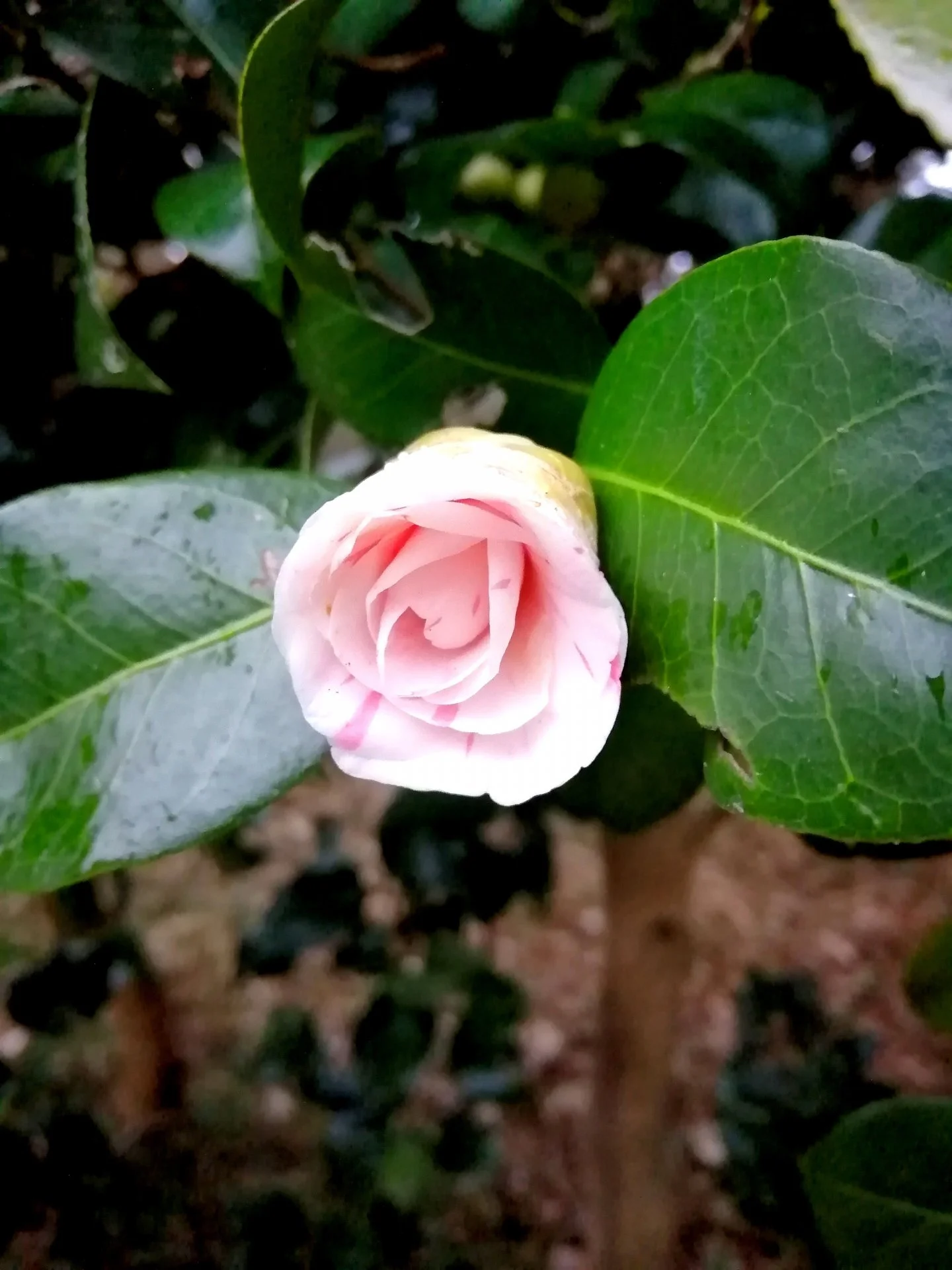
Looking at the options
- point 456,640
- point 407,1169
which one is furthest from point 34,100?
point 407,1169

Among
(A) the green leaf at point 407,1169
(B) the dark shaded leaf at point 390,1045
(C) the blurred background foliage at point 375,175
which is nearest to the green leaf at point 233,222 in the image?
(C) the blurred background foliage at point 375,175

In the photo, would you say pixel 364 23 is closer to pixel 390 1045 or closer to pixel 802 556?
pixel 802 556

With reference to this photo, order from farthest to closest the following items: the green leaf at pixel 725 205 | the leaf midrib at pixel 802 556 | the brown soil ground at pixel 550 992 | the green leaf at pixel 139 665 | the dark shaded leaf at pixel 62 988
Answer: the brown soil ground at pixel 550 992 → the dark shaded leaf at pixel 62 988 → the green leaf at pixel 725 205 → the green leaf at pixel 139 665 → the leaf midrib at pixel 802 556

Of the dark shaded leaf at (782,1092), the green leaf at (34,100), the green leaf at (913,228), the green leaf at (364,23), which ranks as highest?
the green leaf at (913,228)

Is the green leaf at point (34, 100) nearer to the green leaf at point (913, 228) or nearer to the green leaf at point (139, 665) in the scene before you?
the green leaf at point (139, 665)

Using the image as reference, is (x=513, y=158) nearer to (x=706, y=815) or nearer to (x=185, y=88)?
(x=185, y=88)

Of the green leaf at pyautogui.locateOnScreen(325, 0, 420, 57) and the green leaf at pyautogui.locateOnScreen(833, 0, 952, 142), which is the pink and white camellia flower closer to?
the green leaf at pyautogui.locateOnScreen(833, 0, 952, 142)
